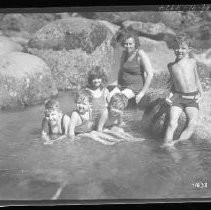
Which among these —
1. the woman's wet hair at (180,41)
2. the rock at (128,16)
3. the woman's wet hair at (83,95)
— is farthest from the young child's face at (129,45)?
the woman's wet hair at (83,95)

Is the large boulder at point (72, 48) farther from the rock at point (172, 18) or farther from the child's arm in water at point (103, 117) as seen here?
the rock at point (172, 18)

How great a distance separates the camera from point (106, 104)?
2.18 metres

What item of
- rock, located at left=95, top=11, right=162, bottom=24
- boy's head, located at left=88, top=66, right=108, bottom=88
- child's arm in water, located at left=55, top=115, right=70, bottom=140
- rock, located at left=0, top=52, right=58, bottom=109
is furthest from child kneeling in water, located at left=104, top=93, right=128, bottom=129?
rock, located at left=95, top=11, right=162, bottom=24

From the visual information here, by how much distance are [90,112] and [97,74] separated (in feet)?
0.74

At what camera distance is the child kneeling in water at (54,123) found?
2.16 metres

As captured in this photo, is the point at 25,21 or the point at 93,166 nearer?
the point at 93,166

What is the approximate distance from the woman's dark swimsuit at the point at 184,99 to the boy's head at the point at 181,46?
22 cm

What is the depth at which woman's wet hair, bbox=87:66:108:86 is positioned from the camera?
2176mm

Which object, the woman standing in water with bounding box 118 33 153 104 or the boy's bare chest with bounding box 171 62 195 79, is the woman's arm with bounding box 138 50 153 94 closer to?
the woman standing in water with bounding box 118 33 153 104

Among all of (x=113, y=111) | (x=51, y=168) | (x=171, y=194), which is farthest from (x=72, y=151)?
(x=171, y=194)

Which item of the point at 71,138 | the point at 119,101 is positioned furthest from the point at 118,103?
the point at 71,138

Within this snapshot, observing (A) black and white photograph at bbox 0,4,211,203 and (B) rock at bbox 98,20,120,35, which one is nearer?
(A) black and white photograph at bbox 0,4,211,203

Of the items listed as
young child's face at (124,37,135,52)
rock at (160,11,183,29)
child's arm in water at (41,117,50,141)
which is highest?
rock at (160,11,183,29)

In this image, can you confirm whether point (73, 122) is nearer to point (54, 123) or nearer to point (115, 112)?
point (54, 123)
